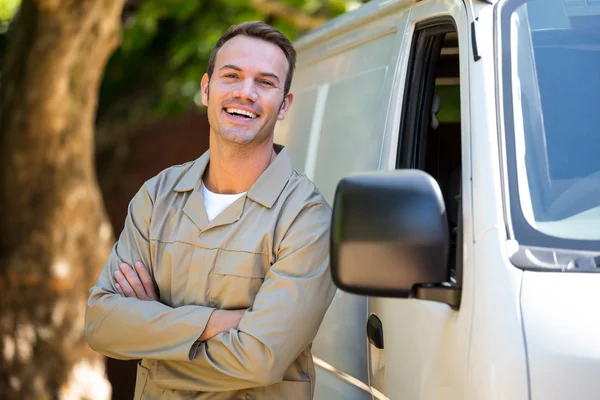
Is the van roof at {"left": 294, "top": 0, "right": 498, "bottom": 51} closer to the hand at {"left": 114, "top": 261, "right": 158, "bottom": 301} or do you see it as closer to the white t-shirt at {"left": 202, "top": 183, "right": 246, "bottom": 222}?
the white t-shirt at {"left": 202, "top": 183, "right": 246, "bottom": 222}

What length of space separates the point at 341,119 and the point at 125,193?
26.3 ft

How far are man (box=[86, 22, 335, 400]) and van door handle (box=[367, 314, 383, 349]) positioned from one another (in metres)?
0.16

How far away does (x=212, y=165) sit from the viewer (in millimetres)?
3166

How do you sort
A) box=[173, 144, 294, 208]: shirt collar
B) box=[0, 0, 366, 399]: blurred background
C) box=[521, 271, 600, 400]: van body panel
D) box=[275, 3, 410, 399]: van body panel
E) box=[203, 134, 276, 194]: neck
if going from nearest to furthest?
box=[521, 271, 600, 400]: van body panel → box=[173, 144, 294, 208]: shirt collar → box=[203, 134, 276, 194]: neck → box=[275, 3, 410, 399]: van body panel → box=[0, 0, 366, 399]: blurred background

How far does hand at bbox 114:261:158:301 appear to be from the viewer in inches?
118

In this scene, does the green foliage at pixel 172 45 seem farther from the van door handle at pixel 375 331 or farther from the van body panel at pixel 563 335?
the van body panel at pixel 563 335

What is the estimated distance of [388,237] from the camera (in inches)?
86.4

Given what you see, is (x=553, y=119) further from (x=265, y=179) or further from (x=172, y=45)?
(x=172, y=45)

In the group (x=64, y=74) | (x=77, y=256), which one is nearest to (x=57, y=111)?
(x=64, y=74)

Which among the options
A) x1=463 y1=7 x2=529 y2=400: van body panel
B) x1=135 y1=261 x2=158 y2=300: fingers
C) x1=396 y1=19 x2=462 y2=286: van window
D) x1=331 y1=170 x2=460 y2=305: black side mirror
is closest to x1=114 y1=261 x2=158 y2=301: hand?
x1=135 y1=261 x2=158 y2=300: fingers

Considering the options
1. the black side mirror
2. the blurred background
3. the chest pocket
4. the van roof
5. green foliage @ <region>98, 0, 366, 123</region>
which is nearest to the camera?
the black side mirror

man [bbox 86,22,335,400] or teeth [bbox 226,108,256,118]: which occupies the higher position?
teeth [bbox 226,108,256,118]

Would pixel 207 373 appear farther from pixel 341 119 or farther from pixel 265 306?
pixel 341 119

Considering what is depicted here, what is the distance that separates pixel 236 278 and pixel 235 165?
1.27 ft
